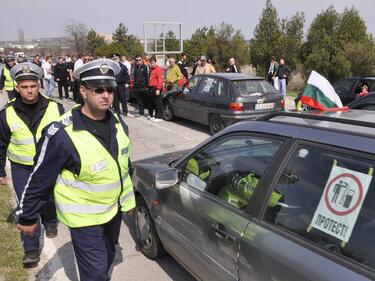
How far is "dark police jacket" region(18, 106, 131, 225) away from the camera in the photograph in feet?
8.61

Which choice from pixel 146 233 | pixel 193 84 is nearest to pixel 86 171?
pixel 146 233

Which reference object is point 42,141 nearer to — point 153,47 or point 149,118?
point 149,118

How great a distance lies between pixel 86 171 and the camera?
2689 millimetres

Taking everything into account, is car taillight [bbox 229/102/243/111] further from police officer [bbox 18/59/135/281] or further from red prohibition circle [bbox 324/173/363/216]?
red prohibition circle [bbox 324/173/363/216]

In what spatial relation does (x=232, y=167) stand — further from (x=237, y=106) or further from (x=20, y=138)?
(x=237, y=106)

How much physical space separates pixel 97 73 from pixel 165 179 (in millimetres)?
981

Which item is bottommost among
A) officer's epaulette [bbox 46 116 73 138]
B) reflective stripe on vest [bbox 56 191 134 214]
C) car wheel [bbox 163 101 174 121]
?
car wheel [bbox 163 101 174 121]

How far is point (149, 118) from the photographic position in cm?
1249

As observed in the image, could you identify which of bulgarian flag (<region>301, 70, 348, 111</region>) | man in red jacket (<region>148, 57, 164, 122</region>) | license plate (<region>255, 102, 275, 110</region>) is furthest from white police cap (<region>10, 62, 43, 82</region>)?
man in red jacket (<region>148, 57, 164, 122</region>)

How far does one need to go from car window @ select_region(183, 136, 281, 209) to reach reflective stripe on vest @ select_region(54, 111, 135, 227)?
0.66m

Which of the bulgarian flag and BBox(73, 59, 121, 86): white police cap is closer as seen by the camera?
BBox(73, 59, 121, 86): white police cap

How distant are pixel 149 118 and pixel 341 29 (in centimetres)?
1563

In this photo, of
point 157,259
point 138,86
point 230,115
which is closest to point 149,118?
point 138,86

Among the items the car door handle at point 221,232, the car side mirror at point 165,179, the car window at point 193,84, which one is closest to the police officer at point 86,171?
the car side mirror at point 165,179
